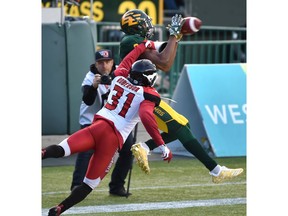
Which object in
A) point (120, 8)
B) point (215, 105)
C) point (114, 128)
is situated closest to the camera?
point (114, 128)

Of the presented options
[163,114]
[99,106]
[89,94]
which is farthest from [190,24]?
[99,106]

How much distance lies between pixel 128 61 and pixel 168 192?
2.06 m

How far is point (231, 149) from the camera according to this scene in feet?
42.9

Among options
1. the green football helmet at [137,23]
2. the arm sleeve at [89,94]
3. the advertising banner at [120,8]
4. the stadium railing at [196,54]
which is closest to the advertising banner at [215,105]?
the stadium railing at [196,54]

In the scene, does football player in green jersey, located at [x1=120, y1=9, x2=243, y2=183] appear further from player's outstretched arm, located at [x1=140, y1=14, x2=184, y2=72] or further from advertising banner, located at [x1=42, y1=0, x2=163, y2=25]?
advertising banner, located at [x1=42, y1=0, x2=163, y2=25]

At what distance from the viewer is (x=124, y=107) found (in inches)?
328

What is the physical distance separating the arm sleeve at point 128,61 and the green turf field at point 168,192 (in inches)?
49.0

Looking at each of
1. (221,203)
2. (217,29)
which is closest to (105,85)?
(221,203)

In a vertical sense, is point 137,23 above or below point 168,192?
above

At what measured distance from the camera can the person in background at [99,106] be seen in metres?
9.91

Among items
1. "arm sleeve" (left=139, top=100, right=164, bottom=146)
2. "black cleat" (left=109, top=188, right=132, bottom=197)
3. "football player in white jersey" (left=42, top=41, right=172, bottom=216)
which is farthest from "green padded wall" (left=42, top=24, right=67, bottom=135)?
"arm sleeve" (left=139, top=100, right=164, bottom=146)

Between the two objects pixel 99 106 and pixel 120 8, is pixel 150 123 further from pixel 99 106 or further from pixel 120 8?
pixel 120 8

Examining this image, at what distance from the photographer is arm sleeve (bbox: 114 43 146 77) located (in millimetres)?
8633
